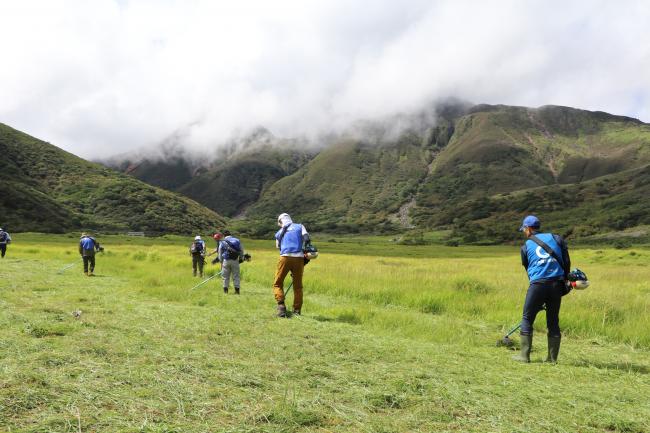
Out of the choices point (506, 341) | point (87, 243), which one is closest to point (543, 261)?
point (506, 341)

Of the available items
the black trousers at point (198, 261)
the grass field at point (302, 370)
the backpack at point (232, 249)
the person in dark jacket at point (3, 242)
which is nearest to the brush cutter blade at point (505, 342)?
the grass field at point (302, 370)

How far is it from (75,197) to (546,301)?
17024 cm

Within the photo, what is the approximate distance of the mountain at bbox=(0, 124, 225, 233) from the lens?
123812mm

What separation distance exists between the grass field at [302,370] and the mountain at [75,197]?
419 feet

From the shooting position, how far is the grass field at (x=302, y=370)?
4.07 m

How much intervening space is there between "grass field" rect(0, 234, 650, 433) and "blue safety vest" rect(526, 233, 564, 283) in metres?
1.49

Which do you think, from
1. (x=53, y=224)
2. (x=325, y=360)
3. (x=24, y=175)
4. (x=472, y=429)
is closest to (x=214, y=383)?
(x=325, y=360)

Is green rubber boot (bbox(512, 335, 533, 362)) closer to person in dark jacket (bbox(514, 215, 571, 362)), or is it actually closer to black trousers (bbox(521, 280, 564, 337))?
person in dark jacket (bbox(514, 215, 571, 362))

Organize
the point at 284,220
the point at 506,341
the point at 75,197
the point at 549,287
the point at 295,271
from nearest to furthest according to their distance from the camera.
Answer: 1. the point at 549,287
2. the point at 506,341
3. the point at 295,271
4. the point at 284,220
5. the point at 75,197

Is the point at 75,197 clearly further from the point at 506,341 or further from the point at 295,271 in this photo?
the point at 506,341

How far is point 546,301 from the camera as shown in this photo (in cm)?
795

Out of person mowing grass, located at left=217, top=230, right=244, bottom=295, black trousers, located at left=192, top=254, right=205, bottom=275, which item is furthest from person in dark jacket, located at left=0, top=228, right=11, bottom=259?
person mowing grass, located at left=217, top=230, right=244, bottom=295

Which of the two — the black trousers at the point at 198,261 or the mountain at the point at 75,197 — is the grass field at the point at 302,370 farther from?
the mountain at the point at 75,197

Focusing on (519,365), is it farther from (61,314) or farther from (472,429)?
(61,314)
